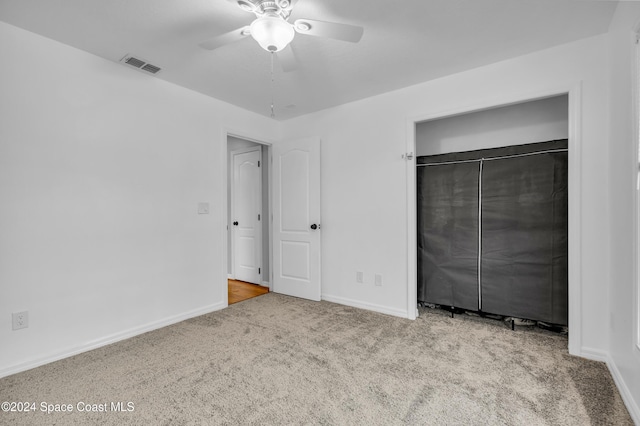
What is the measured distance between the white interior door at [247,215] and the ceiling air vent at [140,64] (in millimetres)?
2079

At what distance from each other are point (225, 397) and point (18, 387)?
1404 millimetres

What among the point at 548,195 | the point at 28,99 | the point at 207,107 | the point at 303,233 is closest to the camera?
the point at 28,99

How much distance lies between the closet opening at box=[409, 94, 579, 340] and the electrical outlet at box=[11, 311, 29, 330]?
341 centimetres

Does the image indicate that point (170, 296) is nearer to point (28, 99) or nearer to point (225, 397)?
point (225, 397)

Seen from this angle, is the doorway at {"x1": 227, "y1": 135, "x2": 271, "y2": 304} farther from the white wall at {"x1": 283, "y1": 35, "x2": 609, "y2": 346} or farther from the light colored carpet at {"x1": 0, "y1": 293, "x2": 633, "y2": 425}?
the light colored carpet at {"x1": 0, "y1": 293, "x2": 633, "y2": 425}

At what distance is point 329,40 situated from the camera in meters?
2.33

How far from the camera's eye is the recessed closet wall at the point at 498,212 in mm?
2705

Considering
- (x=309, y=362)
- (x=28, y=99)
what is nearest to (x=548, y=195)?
(x=309, y=362)

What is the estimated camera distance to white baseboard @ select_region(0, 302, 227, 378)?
215 cm

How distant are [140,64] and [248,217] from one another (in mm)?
2696

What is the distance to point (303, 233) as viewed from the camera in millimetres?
3965

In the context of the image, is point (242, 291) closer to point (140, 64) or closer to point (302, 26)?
point (140, 64)

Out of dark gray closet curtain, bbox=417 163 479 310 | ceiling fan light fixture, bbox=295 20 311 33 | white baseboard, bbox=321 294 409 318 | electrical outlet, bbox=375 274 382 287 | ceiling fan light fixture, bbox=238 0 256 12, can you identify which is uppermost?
ceiling fan light fixture, bbox=238 0 256 12

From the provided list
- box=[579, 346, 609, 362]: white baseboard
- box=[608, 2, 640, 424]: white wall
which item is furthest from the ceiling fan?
box=[579, 346, 609, 362]: white baseboard
